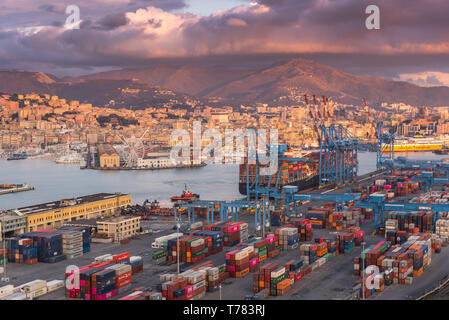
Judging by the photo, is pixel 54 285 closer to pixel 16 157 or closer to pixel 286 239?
pixel 286 239

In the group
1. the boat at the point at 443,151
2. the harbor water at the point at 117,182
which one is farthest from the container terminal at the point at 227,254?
the boat at the point at 443,151

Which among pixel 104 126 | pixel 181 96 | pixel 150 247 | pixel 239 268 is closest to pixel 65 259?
pixel 150 247

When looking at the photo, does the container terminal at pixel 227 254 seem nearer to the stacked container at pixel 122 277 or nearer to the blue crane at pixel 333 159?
the stacked container at pixel 122 277

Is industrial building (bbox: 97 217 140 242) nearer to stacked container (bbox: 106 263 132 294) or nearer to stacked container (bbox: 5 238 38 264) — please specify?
stacked container (bbox: 5 238 38 264)

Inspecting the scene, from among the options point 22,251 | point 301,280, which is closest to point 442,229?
point 301,280

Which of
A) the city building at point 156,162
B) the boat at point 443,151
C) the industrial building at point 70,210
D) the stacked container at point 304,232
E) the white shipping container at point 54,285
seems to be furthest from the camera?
the boat at point 443,151

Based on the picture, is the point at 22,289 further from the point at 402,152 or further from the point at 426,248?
the point at 402,152
